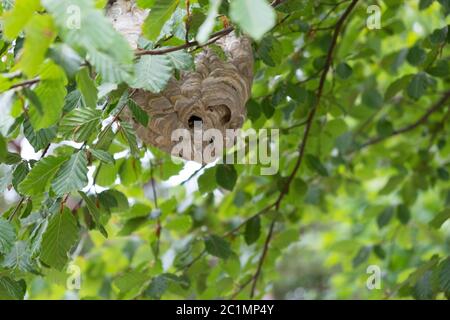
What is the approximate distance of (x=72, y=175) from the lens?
1342mm

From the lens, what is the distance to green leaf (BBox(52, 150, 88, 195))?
132 cm

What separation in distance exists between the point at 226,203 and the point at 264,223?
525 millimetres

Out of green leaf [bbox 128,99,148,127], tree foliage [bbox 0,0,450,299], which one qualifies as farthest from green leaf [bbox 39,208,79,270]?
green leaf [bbox 128,99,148,127]

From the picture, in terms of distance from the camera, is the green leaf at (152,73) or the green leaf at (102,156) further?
the green leaf at (102,156)

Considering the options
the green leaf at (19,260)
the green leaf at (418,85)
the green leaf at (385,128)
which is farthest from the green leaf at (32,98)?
the green leaf at (385,128)

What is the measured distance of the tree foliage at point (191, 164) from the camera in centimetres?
→ 111

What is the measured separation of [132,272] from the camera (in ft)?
6.77

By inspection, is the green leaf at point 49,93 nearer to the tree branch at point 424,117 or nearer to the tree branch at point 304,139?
the tree branch at point 304,139

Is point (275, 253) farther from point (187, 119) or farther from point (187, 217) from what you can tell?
point (187, 119)

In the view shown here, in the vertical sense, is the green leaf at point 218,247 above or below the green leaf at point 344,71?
below

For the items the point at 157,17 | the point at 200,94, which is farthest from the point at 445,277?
the point at 157,17

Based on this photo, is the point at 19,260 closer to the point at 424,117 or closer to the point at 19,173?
the point at 19,173

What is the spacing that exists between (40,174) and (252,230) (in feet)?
3.15

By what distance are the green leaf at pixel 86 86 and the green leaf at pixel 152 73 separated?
2.7 inches
